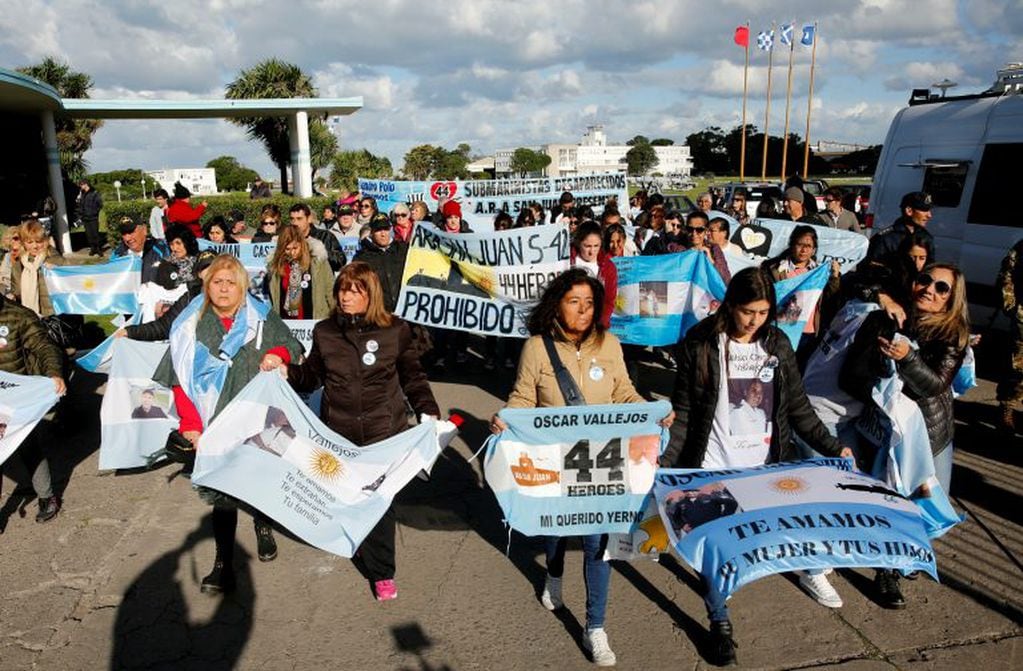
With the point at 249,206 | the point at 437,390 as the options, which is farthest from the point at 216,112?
the point at 437,390

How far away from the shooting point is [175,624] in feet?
13.8

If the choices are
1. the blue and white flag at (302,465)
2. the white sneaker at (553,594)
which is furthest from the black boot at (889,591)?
the blue and white flag at (302,465)

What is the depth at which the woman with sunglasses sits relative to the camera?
4113mm

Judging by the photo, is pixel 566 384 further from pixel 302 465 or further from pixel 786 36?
pixel 786 36

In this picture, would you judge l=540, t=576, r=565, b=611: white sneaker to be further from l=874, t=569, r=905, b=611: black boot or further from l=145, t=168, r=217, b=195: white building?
l=145, t=168, r=217, b=195: white building

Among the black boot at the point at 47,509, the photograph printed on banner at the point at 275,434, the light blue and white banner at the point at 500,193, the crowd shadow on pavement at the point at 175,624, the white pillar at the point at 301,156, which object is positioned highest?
the white pillar at the point at 301,156

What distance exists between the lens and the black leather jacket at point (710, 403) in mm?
3869

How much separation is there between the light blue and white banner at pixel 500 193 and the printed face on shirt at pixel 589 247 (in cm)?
630

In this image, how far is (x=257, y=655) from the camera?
3932 mm

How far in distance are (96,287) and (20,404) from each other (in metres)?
4.59

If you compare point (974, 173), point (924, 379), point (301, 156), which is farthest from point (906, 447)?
point (301, 156)

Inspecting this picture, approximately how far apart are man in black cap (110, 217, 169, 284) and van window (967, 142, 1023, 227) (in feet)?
30.7

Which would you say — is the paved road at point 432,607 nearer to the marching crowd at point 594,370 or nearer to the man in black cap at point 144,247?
the marching crowd at point 594,370

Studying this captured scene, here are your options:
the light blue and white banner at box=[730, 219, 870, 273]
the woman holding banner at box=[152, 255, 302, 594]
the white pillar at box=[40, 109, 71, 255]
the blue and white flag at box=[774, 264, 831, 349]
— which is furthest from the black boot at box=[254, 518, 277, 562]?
the white pillar at box=[40, 109, 71, 255]
